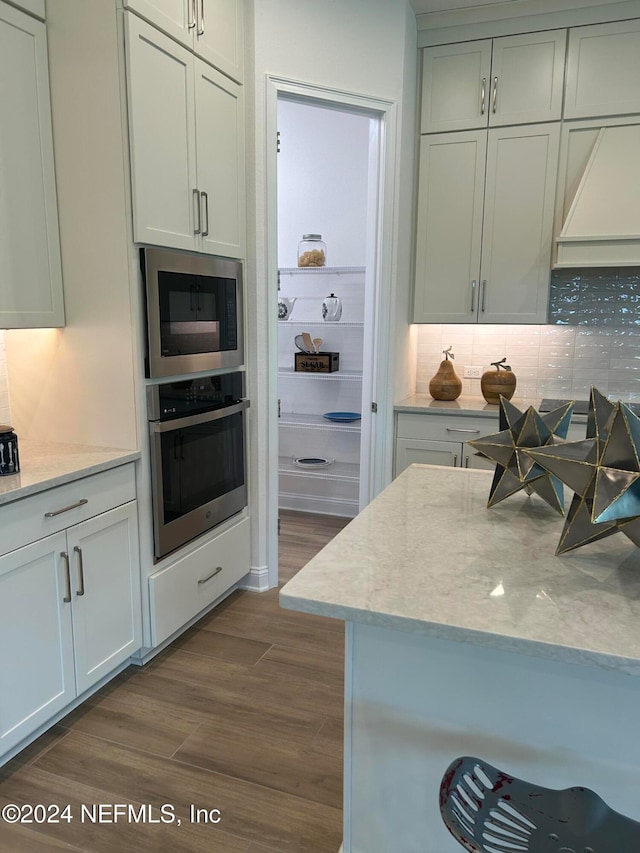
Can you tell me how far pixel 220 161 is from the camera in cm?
275

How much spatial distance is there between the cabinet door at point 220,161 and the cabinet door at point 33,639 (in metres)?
1.41

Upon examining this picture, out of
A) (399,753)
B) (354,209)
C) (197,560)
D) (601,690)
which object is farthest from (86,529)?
(354,209)

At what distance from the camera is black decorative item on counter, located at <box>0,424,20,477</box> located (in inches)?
80.5

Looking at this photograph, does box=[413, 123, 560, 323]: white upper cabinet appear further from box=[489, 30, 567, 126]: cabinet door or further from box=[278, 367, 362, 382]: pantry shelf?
box=[278, 367, 362, 382]: pantry shelf

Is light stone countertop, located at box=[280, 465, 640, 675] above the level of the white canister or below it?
below

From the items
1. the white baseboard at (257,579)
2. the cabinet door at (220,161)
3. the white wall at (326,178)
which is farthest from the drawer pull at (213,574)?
the white wall at (326,178)

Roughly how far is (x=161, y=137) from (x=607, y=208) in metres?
2.19

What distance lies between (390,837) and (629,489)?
888 mm

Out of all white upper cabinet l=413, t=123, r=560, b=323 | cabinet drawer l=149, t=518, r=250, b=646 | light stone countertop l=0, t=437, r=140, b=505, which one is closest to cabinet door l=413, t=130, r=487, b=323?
white upper cabinet l=413, t=123, r=560, b=323

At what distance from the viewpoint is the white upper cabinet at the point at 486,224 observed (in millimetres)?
3410

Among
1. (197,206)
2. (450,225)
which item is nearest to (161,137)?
(197,206)

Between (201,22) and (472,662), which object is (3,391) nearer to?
(201,22)

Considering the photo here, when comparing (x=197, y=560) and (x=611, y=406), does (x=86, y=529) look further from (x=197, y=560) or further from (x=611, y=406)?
(x=611, y=406)

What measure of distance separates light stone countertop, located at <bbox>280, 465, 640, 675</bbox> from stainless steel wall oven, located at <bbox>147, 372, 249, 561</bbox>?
3.81ft
